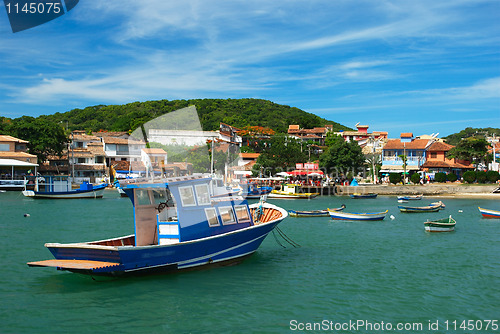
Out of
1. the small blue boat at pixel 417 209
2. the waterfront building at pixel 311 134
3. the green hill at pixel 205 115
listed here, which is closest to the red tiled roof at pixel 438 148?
the small blue boat at pixel 417 209

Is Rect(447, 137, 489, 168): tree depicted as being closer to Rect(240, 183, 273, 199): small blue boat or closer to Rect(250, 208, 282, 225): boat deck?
Rect(240, 183, 273, 199): small blue boat

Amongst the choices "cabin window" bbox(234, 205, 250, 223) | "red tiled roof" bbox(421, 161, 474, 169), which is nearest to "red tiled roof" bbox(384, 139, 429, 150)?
"red tiled roof" bbox(421, 161, 474, 169)

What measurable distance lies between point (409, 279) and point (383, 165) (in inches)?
2400

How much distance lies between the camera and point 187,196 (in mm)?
14672

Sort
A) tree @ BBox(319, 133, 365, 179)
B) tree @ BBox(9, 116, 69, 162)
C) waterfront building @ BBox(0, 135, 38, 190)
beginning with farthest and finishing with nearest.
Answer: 1. tree @ BBox(9, 116, 69, 162)
2. tree @ BBox(319, 133, 365, 179)
3. waterfront building @ BBox(0, 135, 38, 190)

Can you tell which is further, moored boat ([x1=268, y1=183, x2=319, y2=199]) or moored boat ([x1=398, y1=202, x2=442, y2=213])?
moored boat ([x1=268, y1=183, x2=319, y2=199])

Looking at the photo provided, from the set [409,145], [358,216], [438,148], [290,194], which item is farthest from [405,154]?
[358,216]

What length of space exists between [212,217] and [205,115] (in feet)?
383

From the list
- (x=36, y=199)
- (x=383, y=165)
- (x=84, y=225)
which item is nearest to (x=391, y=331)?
(x=84, y=225)

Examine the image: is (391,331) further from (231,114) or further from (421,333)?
(231,114)

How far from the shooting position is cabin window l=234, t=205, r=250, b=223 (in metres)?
16.2

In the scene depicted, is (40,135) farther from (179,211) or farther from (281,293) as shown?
(281,293)

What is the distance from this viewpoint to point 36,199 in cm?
5250

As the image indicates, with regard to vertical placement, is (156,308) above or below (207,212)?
below
